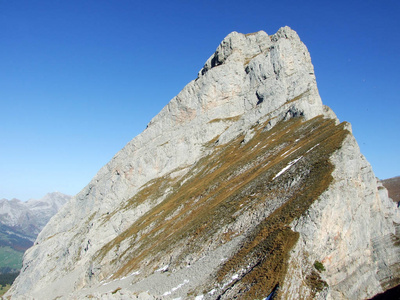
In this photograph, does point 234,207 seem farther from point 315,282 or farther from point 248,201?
point 315,282

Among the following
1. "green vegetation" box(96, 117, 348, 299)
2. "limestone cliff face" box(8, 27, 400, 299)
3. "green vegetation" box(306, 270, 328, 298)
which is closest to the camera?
"green vegetation" box(306, 270, 328, 298)

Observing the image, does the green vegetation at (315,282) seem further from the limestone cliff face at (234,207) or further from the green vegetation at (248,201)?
the green vegetation at (248,201)

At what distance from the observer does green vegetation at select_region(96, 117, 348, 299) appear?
3162 cm

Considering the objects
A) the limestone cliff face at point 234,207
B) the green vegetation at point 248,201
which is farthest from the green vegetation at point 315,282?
the green vegetation at point 248,201

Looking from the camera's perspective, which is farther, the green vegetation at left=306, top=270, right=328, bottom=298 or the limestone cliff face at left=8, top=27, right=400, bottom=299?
the limestone cliff face at left=8, top=27, right=400, bottom=299

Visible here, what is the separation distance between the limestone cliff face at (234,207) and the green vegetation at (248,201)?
243 mm

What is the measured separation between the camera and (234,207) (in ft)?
150

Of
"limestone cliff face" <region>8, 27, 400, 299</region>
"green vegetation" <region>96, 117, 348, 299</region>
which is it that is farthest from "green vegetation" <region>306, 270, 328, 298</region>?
"green vegetation" <region>96, 117, 348, 299</region>

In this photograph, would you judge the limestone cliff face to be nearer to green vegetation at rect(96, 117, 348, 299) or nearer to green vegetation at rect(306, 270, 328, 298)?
green vegetation at rect(306, 270, 328, 298)

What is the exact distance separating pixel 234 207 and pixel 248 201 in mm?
2543

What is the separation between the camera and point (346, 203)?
3519 cm

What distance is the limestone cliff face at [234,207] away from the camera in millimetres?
31969

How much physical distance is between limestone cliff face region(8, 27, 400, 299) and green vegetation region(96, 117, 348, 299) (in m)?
0.24

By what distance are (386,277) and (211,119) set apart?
83753 millimetres
